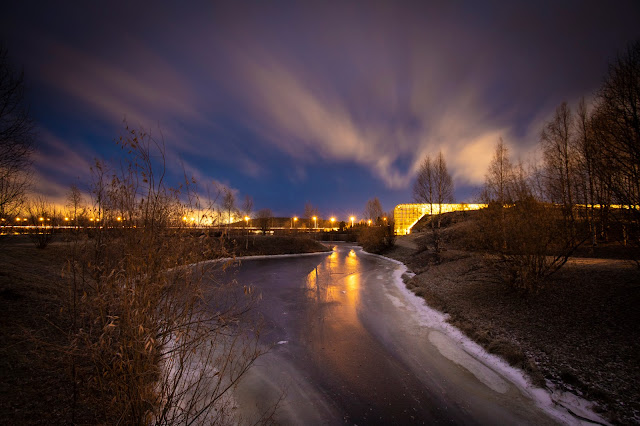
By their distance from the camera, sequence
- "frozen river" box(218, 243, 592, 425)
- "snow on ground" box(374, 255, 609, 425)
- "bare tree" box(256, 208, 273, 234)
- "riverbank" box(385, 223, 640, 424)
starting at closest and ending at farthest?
1. "snow on ground" box(374, 255, 609, 425)
2. "frozen river" box(218, 243, 592, 425)
3. "riverbank" box(385, 223, 640, 424)
4. "bare tree" box(256, 208, 273, 234)

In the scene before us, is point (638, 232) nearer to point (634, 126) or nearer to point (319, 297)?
point (634, 126)

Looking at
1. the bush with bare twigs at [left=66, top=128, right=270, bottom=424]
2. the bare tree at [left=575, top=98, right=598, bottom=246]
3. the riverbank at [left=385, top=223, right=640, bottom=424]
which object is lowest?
the riverbank at [left=385, top=223, right=640, bottom=424]

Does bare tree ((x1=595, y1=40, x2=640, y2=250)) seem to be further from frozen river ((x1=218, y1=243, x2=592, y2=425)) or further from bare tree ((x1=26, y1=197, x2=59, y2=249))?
bare tree ((x1=26, y1=197, x2=59, y2=249))

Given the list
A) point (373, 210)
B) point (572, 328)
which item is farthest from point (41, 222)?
point (373, 210)

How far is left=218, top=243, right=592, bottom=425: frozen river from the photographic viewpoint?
15.3ft

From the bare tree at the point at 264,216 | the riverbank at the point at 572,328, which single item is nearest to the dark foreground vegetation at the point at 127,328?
the riverbank at the point at 572,328

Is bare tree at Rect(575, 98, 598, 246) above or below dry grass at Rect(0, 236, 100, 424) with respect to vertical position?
above

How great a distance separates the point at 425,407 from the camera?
4.84m

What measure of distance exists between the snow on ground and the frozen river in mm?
26

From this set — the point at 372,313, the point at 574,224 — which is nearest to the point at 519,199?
the point at 574,224

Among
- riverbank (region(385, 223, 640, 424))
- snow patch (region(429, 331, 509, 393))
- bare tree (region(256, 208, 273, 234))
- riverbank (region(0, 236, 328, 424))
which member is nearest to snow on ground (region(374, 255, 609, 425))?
snow patch (region(429, 331, 509, 393))

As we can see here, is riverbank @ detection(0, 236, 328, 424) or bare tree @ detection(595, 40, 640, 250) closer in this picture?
riverbank @ detection(0, 236, 328, 424)

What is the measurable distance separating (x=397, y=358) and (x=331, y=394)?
2.34m

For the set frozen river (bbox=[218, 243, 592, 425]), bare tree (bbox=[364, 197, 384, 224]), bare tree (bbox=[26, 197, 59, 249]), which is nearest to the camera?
frozen river (bbox=[218, 243, 592, 425])
